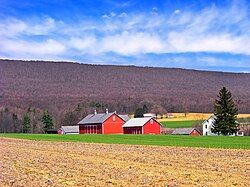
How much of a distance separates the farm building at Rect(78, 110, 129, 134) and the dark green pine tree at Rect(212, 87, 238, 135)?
82.6 ft

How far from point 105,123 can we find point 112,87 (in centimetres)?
6701

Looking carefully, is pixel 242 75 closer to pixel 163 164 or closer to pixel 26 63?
pixel 26 63

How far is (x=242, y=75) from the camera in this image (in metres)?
178

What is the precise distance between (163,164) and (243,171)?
475 centimetres

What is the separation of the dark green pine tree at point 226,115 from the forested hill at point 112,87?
56606 millimetres

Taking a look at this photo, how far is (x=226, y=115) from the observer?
78.5 meters

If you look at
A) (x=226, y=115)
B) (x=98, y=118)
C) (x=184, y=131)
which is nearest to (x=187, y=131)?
(x=184, y=131)

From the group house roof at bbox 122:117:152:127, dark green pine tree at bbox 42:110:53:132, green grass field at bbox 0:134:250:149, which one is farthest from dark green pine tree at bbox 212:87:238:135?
dark green pine tree at bbox 42:110:53:132

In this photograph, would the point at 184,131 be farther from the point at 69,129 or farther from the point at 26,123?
the point at 26,123

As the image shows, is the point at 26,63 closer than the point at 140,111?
No

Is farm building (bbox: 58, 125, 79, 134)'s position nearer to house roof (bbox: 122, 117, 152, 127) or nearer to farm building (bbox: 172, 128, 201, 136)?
house roof (bbox: 122, 117, 152, 127)

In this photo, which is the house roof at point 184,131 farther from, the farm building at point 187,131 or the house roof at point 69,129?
the house roof at point 69,129

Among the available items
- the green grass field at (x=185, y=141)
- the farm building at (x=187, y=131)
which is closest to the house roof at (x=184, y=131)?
the farm building at (x=187, y=131)

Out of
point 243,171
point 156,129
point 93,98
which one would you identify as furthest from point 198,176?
point 93,98
